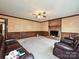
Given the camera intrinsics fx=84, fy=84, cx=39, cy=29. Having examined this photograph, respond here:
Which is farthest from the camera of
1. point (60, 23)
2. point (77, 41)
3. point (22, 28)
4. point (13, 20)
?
point (22, 28)

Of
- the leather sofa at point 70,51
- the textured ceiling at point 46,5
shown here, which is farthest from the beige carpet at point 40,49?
the textured ceiling at point 46,5

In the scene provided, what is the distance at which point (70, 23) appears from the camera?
20.1ft

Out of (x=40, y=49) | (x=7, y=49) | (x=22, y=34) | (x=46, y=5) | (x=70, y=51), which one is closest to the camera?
(x=7, y=49)

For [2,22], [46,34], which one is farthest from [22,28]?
[46,34]

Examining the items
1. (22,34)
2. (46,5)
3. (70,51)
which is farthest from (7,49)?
(22,34)

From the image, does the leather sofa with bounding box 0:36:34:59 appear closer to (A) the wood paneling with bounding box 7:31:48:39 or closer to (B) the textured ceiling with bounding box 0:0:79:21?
(B) the textured ceiling with bounding box 0:0:79:21

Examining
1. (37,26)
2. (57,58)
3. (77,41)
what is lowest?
(57,58)

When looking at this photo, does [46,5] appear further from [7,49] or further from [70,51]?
[7,49]

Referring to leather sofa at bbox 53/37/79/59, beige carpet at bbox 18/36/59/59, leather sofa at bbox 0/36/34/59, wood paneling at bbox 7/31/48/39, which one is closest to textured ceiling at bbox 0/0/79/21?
leather sofa at bbox 53/37/79/59

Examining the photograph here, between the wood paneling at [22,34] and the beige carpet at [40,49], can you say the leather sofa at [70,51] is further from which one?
the wood paneling at [22,34]

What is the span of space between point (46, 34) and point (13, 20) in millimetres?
3892

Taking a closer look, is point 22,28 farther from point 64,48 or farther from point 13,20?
point 64,48

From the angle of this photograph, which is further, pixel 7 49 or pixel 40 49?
pixel 40 49

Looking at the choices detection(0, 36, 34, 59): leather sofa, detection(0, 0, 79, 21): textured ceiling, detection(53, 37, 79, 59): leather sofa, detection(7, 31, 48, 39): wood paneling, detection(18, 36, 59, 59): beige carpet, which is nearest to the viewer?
detection(0, 36, 34, 59): leather sofa
